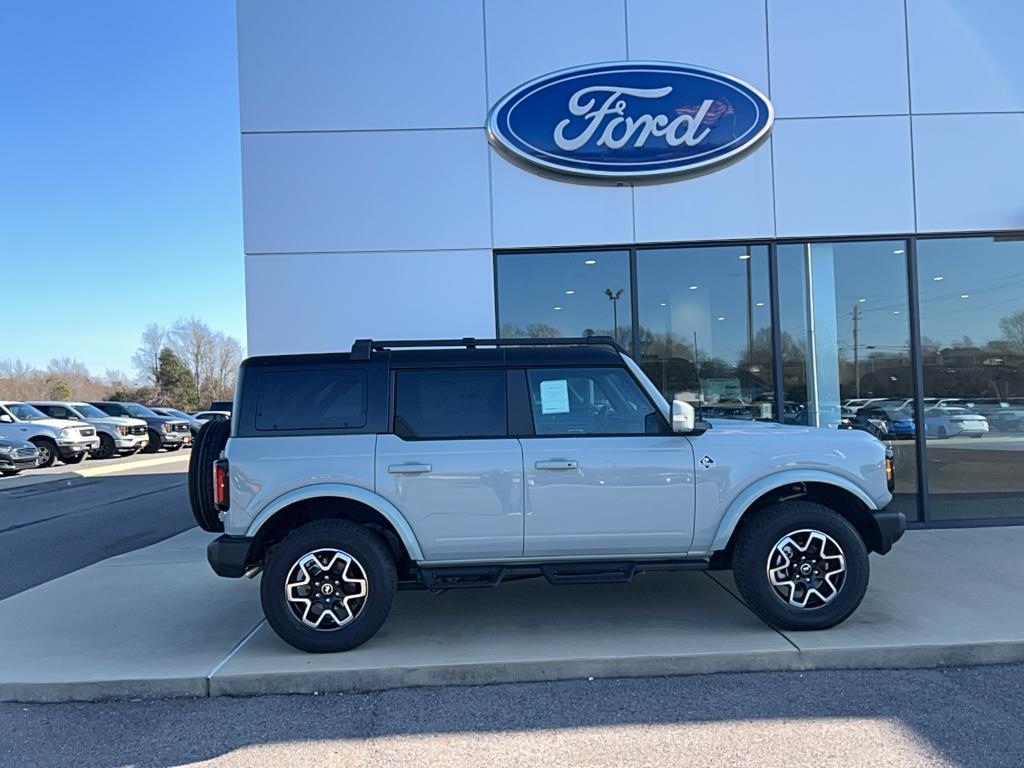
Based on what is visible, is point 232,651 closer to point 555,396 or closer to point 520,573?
point 520,573

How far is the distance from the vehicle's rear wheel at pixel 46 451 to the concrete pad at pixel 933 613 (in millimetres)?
20643

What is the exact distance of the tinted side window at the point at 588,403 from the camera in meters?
4.75

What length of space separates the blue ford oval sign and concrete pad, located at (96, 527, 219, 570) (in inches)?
220

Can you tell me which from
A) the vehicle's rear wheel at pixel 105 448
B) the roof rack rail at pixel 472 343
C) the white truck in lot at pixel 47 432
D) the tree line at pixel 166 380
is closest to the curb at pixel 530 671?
the roof rack rail at pixel 472 343

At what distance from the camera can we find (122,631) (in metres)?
5.10

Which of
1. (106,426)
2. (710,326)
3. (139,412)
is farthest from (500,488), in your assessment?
(139,412)

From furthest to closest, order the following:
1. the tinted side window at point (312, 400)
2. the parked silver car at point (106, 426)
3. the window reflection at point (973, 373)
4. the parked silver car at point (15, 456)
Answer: the parked silver car at point (106, 426)
the parked silver car at point (15, 456)
the window reflection at point (973, 373)
the tinted side window at point (312, 400)

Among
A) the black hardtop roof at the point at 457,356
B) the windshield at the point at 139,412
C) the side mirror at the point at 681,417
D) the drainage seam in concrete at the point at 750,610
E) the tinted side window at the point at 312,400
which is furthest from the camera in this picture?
the windshield at the point at 139,412

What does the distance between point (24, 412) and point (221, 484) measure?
20816mm

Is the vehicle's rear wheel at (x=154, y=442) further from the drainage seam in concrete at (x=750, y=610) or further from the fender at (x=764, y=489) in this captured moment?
the fender at (x=764, y=489)

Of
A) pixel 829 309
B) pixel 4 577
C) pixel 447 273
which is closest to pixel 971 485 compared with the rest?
pixel 829 309

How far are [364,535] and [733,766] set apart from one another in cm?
247

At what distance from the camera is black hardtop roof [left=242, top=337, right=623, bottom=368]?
4.78 m

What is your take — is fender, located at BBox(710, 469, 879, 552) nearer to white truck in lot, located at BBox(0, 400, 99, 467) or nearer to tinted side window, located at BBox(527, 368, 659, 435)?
tinted side window, located at BBox(527, 368, 659, 435)
